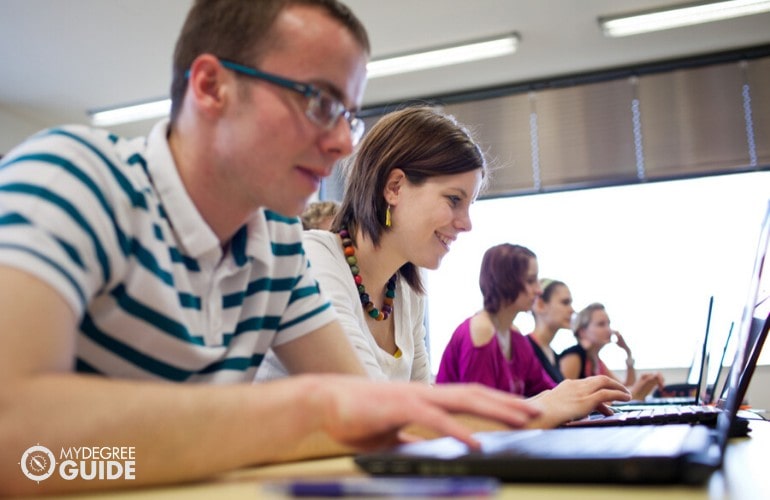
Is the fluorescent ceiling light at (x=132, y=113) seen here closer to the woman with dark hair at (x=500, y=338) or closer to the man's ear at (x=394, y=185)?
the woman with dark hair at (x=500, y=338)

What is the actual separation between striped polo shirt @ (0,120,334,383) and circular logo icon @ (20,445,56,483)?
0.14 meters

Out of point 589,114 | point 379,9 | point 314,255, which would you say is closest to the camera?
point 314,255

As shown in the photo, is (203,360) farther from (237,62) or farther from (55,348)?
(237,62)

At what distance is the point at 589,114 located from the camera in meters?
5.03

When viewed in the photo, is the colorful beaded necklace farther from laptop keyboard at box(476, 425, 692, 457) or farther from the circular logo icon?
the circular logo icon

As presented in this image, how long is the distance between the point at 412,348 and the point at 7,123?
16.6ft

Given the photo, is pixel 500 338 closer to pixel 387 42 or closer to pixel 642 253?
pixel 642 253

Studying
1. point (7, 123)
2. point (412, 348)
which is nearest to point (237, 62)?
point (412, 348)

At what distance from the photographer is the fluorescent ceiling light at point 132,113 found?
5.48 metres

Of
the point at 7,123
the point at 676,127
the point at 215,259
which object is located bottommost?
the point at 215,259

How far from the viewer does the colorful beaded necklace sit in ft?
5.72

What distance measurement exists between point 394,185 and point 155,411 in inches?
52.6

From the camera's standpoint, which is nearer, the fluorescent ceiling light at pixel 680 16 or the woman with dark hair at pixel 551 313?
the fluorescent ceiling light at pixel 680 16

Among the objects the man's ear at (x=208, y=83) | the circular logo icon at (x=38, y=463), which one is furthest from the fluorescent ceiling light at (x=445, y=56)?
the circular logo icon at (x=38, y=463)
